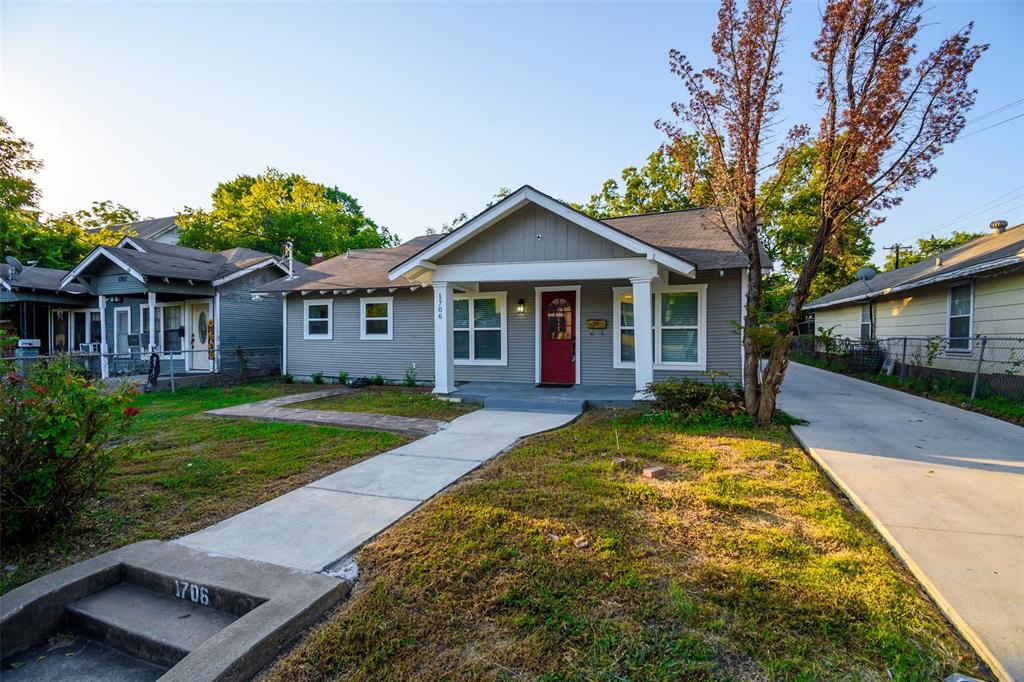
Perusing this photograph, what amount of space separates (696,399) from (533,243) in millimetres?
4123

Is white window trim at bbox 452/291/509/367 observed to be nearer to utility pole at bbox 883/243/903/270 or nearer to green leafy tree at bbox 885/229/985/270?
utility pole at bbox 883/243/903/270

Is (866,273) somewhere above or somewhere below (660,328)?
above

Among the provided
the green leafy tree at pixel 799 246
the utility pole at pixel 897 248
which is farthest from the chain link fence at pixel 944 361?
the utility pole at pixel 897 248

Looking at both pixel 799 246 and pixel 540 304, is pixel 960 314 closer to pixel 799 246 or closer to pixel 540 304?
pixel 540 304

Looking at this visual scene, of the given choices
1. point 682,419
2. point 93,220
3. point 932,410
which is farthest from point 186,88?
point 93,220

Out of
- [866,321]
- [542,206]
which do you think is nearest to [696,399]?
[542,206]

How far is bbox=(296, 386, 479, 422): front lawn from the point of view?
A: 8.41 meters

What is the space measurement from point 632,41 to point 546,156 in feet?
18.0

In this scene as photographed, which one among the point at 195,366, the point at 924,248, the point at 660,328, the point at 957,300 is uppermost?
the point at 924,248

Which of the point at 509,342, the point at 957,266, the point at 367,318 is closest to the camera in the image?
the point at 957,266

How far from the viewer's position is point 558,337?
1059 cm

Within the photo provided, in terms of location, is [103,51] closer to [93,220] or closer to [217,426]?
[217,426]

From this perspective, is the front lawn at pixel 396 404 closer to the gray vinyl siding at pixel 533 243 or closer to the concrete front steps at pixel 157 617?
the gray vinyl siding at pixel 533 243

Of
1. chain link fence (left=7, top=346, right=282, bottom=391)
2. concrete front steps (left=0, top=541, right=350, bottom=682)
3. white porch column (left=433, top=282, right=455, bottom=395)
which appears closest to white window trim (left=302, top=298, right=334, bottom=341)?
chain link fence (left=7, top=346, right=282, bottom=391)
